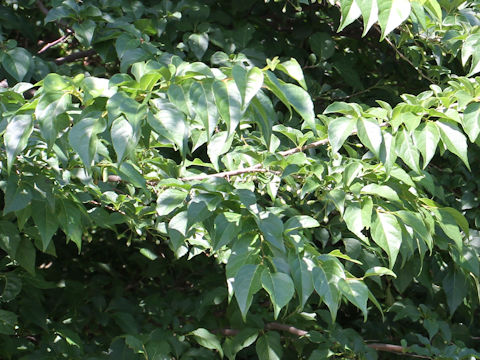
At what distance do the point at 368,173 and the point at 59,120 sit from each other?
0.76 m

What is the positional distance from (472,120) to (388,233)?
30 cm

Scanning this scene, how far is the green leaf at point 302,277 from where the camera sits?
1.28 metres

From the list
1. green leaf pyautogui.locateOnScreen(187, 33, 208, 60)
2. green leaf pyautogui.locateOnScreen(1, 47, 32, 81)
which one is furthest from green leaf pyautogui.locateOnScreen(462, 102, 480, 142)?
green leaf pyautogui.locateOnScreen(1, 47, 32, 81)

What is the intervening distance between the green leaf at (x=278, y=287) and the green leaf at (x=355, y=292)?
0.15 m

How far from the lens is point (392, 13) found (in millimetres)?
1337

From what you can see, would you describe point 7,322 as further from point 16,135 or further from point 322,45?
point 322,45

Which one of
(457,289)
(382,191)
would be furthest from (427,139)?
(457,289)

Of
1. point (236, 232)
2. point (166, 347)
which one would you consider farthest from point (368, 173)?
point (166, 347)

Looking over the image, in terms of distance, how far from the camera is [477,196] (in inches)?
110

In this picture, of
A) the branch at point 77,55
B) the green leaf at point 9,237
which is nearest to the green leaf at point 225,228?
the green leaf at point 9,237

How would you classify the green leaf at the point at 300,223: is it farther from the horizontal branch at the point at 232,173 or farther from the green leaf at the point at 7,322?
the green leaf at the point at 7,322

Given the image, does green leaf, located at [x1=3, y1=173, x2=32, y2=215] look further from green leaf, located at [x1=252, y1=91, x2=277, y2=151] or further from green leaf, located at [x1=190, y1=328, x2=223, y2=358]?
green leaf, located at [x1=190, y1=328, x2=223, y2=358]

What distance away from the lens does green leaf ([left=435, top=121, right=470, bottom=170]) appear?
1.42 meters

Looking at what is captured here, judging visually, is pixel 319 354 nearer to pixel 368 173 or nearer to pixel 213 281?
pixel 213 281
